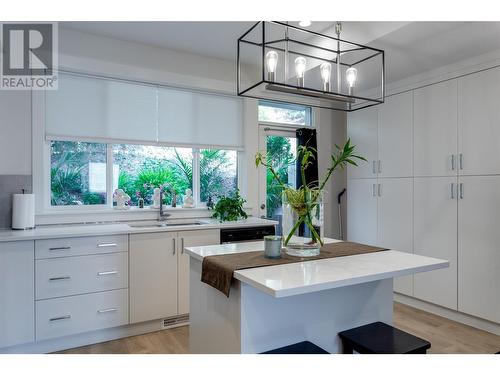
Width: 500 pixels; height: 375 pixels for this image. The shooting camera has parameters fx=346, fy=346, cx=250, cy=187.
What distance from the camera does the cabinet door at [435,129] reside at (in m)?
3.38

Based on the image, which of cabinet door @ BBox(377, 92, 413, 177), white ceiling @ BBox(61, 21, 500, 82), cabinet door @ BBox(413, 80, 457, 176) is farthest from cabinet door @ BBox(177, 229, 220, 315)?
cabinet door @ BBox(413, 80, 457, 176)

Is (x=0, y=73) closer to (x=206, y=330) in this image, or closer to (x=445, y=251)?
(x=206, y=330)

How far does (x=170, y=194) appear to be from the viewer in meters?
3.90

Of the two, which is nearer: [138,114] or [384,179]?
[138,114]

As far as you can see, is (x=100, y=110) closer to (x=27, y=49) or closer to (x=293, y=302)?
(x=27, y=49)

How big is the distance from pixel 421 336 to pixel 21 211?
3.59m

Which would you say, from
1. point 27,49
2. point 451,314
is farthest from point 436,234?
point 27,49

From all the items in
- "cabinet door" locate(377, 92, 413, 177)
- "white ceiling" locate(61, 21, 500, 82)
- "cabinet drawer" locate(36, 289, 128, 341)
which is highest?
"white ceiling" locate(61, 21, 500, 82)

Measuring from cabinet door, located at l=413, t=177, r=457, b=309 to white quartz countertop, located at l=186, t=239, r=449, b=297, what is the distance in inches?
64.5

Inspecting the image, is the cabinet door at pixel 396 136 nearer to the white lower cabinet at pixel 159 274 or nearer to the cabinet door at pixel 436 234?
the cabinet door at pixel 436 234

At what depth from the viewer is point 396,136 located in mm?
3918

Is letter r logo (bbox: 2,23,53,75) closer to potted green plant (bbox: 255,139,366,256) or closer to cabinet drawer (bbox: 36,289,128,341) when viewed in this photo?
cabinet drawer (bbox: 36,289,128,341)

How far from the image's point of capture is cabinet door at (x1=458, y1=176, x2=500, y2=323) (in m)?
3.03
